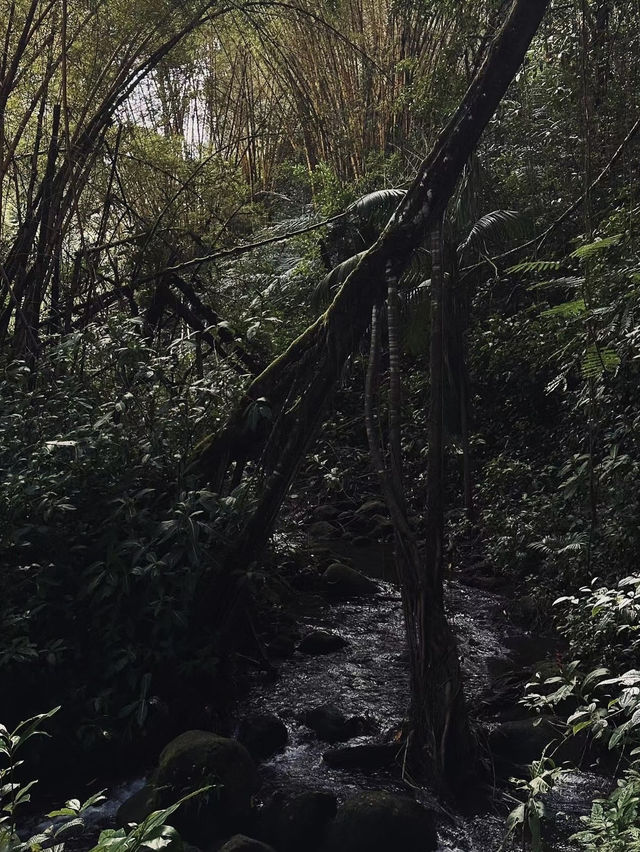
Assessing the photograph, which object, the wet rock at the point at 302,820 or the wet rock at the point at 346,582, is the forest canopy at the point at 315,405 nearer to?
the wet rock at the point at 346,582

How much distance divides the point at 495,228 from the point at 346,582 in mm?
2903

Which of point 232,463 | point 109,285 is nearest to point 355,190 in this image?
point 109,285

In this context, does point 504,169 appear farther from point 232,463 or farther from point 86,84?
point 232,463

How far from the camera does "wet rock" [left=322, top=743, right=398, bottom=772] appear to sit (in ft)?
11.2

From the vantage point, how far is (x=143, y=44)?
461cm

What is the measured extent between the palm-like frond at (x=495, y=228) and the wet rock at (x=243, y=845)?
4752 millimetres

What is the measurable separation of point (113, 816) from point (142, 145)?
4.29 metres

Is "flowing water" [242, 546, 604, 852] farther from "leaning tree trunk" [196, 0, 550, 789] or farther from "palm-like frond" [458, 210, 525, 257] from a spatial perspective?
"palm-like frond" [458, 210, 525, 257]

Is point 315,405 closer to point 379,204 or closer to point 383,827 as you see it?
point 383,827

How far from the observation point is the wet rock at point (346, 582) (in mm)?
5625

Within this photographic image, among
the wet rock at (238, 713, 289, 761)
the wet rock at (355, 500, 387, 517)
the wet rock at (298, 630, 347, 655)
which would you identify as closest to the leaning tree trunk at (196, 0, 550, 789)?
the wet rock at (238, 713, 289, 761)

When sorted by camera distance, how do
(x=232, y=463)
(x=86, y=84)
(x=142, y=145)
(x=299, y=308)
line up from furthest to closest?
(x=299, y=308), (x=142, y=145), (x=86, y=84), (x=232, y=463)

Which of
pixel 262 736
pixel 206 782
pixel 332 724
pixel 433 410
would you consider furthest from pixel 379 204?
pixel 206 782

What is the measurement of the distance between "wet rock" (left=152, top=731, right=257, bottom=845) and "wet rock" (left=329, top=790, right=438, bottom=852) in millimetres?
368
